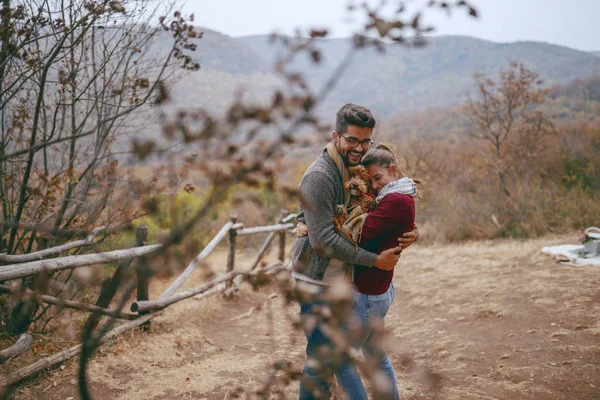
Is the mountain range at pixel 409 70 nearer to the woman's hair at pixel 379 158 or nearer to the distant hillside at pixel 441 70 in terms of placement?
the distant hillside at pixel 441 70

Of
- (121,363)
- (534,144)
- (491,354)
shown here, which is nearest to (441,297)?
(491,354)

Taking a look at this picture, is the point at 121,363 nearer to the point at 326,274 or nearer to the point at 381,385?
the point at 326,274

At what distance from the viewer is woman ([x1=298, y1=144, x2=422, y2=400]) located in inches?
89.4

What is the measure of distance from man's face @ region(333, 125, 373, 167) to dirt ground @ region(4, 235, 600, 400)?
912 mm

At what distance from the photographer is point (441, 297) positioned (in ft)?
20.5

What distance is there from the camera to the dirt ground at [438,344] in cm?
351

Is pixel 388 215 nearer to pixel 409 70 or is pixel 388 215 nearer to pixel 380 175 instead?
pixel 380 175

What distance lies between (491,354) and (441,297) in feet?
6.99

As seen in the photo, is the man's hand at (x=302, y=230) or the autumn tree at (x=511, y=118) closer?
the man's hand at (x=302, y=230)

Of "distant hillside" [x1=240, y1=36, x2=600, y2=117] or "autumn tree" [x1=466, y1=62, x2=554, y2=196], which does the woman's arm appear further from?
"distant hillside" [x1=240, y1=36, x2=600, y2=117]

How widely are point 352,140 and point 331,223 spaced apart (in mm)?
452

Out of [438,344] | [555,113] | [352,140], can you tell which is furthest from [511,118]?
[555,113]

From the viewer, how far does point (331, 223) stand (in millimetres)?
2246

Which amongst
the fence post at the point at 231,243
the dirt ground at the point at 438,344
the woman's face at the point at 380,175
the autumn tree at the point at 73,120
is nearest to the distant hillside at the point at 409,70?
the fence post at the point at 231,243
